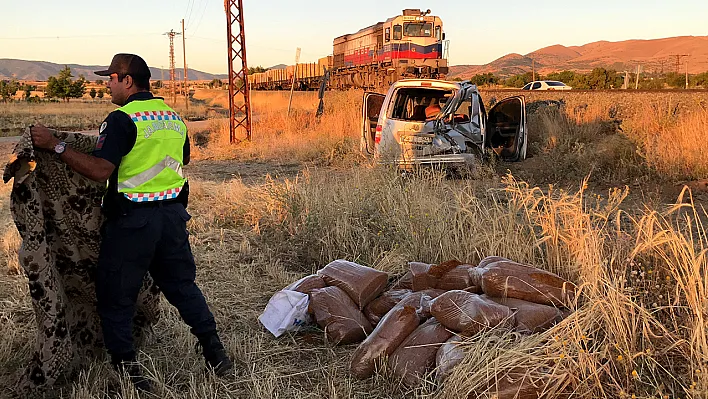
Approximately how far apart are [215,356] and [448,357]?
4.34 ft

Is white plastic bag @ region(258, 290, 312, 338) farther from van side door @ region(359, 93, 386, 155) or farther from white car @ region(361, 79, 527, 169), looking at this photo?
van side door @ region(359, 93, 386, 155)

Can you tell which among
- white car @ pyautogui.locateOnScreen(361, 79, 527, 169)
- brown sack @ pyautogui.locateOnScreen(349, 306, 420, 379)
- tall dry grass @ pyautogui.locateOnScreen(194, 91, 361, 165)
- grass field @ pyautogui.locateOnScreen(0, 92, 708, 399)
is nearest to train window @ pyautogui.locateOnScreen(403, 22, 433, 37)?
tall dry grass @ pyautogui.locateOnScreen(194, 91, 361, 165)

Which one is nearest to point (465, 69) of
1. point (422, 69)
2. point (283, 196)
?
point (422, 69)

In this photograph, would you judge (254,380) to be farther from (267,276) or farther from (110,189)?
(267,276)

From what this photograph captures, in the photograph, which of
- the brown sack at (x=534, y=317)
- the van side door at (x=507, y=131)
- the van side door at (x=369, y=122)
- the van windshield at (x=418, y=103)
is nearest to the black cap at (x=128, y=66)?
the brown sack at (x=534, y=317)

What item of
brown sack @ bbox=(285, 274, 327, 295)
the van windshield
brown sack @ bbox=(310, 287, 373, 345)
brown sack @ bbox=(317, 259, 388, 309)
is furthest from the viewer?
the van windshield

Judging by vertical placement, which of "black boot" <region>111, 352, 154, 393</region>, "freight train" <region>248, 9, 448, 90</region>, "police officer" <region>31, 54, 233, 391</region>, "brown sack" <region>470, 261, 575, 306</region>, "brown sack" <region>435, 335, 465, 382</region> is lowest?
"black boot" <region>111, 352, 154, 393</region>

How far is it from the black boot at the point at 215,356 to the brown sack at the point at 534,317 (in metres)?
1.64

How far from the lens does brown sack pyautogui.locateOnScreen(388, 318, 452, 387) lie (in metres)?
3.03

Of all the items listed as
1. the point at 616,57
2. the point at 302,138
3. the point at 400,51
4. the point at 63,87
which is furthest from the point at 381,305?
the point at 616,57

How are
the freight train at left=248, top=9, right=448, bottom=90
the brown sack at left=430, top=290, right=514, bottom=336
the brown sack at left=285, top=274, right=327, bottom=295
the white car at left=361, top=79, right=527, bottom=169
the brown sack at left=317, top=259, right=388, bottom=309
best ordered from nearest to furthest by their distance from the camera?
the brown sack at left=430, top=290, right=514, bottom=336
the brown sack at left=317, top=259, right=388, bottom=309
the brown sack at left=285, top=274, right=327, bottom=295
the white car at left=361, top=79, right=527, bottom=169
the freight train at left=248, top=9, right=448, bottom=90

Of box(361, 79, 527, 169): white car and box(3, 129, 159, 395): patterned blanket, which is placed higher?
box(361, 79, 527, 169): white car

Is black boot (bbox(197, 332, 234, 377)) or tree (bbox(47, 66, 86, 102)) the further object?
tree (bbox(47, 66, 86, 102))

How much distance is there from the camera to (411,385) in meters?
2.98
